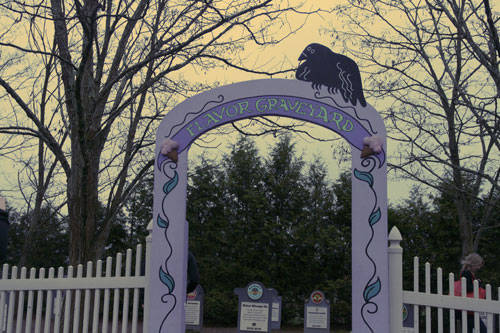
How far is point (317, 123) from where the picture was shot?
564 cm

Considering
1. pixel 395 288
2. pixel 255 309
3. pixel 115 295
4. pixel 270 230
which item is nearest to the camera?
pixel 395 288

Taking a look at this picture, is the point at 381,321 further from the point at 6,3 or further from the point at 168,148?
the point at 6,3

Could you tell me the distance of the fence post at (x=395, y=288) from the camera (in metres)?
5.27

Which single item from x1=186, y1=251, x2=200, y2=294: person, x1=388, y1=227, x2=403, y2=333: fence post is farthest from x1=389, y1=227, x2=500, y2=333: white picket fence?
x1=186, y1=251, x2=200, y2=294: person

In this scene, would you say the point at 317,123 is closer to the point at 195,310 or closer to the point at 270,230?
the point at 195,310

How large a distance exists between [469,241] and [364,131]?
639 cm

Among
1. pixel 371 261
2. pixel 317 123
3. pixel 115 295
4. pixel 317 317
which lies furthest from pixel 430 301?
pixel 317 317

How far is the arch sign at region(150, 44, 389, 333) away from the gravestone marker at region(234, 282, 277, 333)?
18.1ft

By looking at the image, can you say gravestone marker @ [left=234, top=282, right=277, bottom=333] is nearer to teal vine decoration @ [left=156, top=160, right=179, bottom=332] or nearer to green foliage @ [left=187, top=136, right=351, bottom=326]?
green foliage @ [left=187, top=136, right=351, bottom=326]

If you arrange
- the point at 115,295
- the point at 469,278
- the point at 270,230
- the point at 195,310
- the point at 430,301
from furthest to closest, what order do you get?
the point at 270,230 < the point at 195,310 < the point at 469,278 < the point at 115,295 < the point at 430,301

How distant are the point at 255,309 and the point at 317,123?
6.26 m

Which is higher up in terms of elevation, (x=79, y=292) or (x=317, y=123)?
(x=317, y=123)

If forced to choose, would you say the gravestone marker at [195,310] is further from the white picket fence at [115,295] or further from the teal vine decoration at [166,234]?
the teal vine decoration at [166,234]

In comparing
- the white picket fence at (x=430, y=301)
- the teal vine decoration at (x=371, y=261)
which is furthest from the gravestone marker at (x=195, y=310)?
the teal vine decoration at (x=371, y=261)
